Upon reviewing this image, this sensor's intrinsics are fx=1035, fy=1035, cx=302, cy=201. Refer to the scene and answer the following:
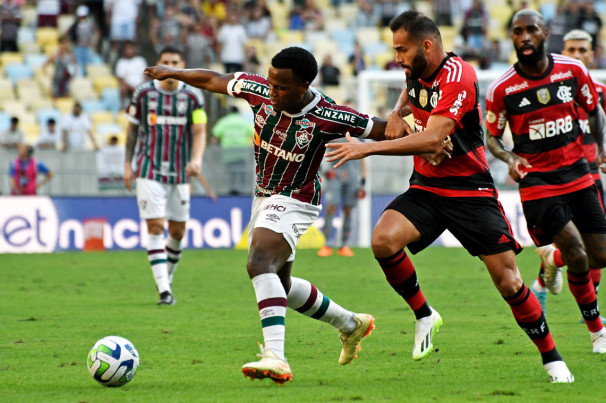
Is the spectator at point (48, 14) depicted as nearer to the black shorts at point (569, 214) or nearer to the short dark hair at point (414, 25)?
the black shorts at point (569, 214)

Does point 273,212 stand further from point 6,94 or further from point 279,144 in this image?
point 6,94

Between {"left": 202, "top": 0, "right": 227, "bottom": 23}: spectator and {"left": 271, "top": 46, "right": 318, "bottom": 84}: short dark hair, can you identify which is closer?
{"left": 271, "top": 46, "right": 318, "bottom": 84}: short dark hair

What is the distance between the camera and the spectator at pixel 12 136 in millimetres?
19922

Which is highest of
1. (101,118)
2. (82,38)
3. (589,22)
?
(589,22)

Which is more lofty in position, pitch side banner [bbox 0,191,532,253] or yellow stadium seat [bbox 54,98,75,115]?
yellow stadium seat [bbox 54,98,75,115]

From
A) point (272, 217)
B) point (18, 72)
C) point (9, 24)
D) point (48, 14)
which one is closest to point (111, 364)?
point (272, 217)

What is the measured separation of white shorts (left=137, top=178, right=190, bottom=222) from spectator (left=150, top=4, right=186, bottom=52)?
12.6m

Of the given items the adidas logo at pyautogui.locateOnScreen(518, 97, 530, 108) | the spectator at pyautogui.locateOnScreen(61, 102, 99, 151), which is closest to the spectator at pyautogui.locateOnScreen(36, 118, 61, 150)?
the spectator at pyautogui.locateOnScreen(61, 102, 99, 151)

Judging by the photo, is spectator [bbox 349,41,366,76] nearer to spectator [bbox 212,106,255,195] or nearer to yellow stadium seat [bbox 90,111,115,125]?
spectator [bbox 212,106,255,195]

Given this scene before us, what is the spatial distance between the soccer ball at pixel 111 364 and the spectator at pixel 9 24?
62.5 ft

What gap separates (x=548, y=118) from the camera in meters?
8.05

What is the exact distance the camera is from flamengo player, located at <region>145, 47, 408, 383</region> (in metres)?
6.48

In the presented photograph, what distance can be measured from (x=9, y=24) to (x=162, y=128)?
14.2 m

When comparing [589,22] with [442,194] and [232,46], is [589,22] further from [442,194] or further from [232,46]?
[442,194]
